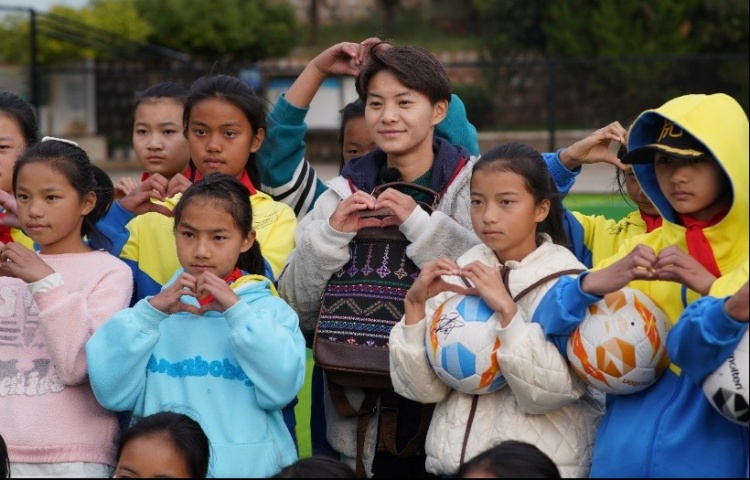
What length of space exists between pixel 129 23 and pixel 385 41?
2500 centimetres

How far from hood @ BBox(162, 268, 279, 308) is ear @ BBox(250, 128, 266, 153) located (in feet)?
3.02

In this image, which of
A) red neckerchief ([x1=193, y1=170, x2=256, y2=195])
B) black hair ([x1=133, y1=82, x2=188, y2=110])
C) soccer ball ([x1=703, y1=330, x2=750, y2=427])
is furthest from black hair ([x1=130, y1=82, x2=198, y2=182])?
soccer ball ([x1=703, y1=330, x2=750, y2=427])

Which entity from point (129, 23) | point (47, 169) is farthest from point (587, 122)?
point (47, 169)

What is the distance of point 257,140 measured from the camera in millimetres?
4699

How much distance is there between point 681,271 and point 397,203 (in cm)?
108

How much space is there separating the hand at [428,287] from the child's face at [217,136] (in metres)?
1.24

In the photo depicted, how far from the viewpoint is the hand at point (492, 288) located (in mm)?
3393

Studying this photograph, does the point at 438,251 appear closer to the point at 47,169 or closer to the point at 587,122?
the point at 47,169

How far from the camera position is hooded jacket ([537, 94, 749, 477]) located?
3182mm

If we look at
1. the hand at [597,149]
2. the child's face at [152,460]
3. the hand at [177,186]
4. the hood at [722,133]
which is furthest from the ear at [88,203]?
the hood at [722,133]

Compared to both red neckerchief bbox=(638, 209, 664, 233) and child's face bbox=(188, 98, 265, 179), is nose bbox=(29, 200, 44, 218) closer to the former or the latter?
child's face bbox=(188, 98, 265, 179)

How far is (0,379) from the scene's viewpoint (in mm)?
3920

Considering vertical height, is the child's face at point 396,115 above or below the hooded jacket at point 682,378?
above

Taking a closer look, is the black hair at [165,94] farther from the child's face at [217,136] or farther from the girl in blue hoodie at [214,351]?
the girl in blue hoodie at [214,351]
